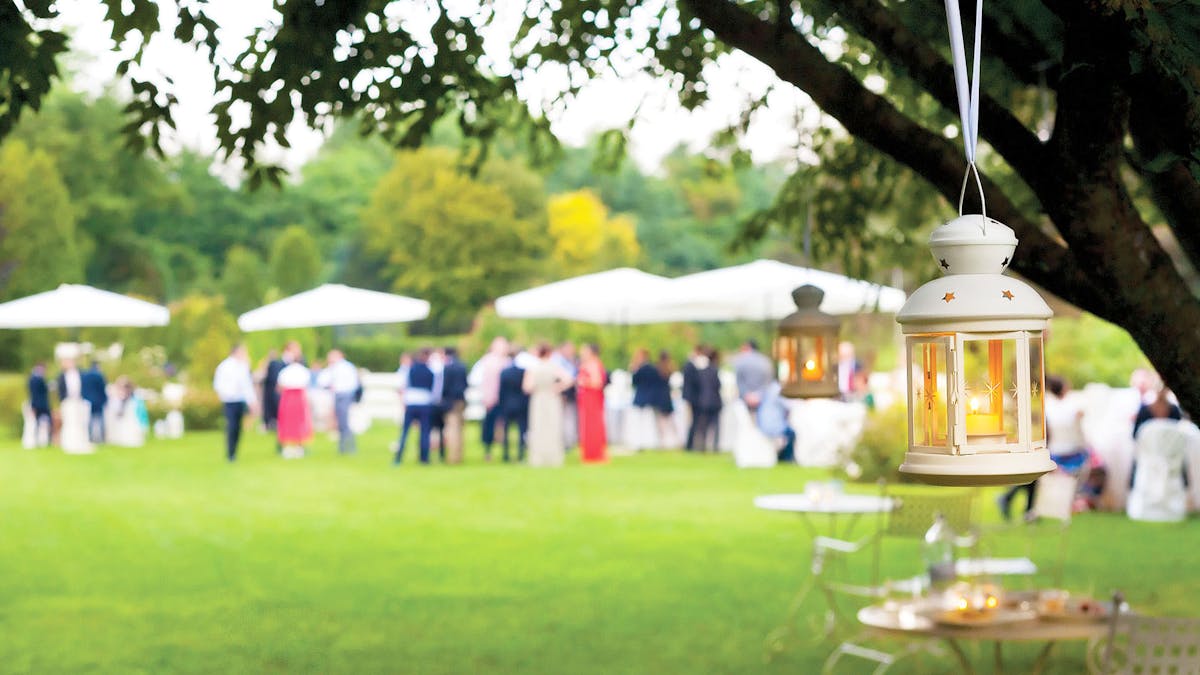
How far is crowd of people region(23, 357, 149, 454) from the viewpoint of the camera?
24797 mm

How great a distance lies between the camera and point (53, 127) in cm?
5609

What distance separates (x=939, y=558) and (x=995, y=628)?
2.57ft

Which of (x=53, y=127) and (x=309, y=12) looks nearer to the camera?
(x=309, y=12)

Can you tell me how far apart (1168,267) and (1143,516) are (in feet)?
38.5

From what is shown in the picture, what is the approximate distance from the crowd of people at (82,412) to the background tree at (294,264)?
2807 cm

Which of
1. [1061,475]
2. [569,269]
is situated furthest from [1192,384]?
[569,269]

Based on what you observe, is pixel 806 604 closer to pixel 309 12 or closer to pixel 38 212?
pixel 309 12

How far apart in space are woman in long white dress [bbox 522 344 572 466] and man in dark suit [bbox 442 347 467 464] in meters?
0.96

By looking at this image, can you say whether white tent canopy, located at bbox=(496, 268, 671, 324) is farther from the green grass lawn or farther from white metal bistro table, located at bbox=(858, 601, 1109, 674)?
white metal bistro table, located at bbox=(858, 601, 1109, 674)

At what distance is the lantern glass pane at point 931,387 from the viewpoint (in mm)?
3559

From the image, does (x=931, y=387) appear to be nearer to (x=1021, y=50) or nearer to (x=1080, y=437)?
(x=1021, y=50)

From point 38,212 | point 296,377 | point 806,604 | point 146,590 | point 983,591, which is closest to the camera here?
point 983,591

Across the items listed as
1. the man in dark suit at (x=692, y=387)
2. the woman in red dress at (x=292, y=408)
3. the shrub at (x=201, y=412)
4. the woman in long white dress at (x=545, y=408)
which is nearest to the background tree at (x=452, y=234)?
the shrub at (x=201, y=412)

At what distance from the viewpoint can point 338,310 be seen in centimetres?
2758
